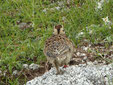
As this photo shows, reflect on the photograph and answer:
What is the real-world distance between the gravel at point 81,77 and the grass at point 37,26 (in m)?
1.11

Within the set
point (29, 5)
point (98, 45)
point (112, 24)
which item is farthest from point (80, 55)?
point (29, 5)

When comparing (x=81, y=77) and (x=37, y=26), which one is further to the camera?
(x=37, y=26)

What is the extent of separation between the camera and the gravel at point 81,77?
460cm

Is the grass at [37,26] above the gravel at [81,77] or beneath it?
above

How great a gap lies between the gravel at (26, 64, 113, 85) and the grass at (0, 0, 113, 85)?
1.11 meters

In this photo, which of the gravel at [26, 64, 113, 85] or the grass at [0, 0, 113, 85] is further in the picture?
the grass at [0, 0, 113, 85]

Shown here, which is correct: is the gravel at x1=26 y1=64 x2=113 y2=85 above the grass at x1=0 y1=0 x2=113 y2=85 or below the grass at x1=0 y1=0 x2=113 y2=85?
below

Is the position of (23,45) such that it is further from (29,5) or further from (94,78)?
(94,78)

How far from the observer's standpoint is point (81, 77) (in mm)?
4676

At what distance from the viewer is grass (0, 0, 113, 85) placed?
6.58 m

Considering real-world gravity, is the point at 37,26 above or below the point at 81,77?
above

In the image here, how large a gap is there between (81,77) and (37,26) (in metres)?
3.78

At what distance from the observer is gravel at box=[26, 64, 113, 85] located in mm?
4596

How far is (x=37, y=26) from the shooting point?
322 inches
